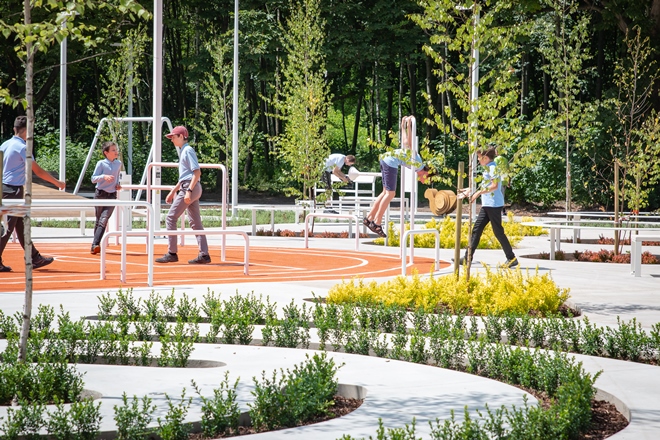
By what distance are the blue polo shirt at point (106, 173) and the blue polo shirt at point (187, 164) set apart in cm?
194

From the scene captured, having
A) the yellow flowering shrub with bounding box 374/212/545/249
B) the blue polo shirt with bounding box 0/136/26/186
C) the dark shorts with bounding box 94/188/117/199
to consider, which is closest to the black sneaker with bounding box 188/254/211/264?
the dark shorts with bounding box 94/188/117/199

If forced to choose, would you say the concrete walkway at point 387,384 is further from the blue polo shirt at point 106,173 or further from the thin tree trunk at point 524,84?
the thin tree trunk at point 524,84

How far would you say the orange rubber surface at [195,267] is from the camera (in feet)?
42.0

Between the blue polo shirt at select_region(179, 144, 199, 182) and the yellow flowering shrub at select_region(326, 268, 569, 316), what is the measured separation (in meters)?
4.91

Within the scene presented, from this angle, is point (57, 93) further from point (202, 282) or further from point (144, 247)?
point (202, 282)

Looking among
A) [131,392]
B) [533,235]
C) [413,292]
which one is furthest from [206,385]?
[533,235]

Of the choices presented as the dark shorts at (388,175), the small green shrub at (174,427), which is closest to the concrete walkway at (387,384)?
the small green shrub at (174,427)

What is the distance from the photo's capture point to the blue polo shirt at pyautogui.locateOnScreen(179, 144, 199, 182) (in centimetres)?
1466

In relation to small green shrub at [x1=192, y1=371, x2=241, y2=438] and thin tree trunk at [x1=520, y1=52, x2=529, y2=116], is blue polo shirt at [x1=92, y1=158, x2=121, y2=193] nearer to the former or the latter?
small green shrub at [x1=192, y1=371, x2=241, y2=438]

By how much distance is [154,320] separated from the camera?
885 centimetres

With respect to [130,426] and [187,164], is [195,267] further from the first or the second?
[130,426]

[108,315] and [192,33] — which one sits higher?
[192,33]

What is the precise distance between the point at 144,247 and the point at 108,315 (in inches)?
426

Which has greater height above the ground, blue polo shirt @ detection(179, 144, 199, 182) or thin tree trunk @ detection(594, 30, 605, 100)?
thin tree trunk @ detection(594, 30, 605, 100)
